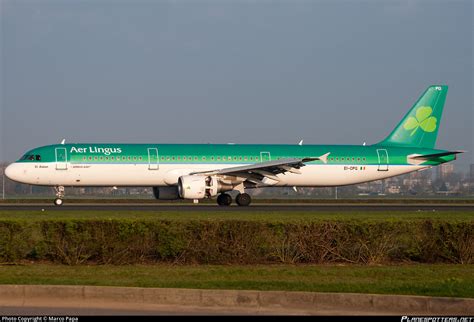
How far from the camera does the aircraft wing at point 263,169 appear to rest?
39.2 meters

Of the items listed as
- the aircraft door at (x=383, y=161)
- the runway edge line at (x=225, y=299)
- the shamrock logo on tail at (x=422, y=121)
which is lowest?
the runway edge line at (x=225, y=299)

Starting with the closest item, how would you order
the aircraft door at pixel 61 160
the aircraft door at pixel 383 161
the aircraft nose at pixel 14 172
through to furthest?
the aircraft door at pixel 61 160, the aircraft nose at pixel 14 172, the aircraft door at pixel 383 161

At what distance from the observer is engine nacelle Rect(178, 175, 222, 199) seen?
3809 centimetres

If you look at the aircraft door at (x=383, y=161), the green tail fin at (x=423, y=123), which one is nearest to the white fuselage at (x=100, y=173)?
the aircraft door at (x=383, y=161)

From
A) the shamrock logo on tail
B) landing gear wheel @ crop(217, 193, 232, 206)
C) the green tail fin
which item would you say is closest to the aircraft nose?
landing gear wheel @ crop(217, 193, 232, 206)

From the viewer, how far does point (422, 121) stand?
46.4 metres

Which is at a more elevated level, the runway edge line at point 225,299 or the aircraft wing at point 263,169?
the aircraft wing at point 263,169

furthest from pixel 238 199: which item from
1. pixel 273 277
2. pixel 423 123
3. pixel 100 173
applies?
pixel 273 277

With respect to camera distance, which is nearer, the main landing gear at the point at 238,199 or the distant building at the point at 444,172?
the main landing gear at the point at 238,199

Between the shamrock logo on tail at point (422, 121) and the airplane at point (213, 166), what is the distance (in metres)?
1.36

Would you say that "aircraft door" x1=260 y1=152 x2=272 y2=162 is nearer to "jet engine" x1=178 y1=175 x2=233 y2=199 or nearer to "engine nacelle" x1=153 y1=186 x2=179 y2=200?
"jet engine" x1=178 y1=175 x2=233 y2=199

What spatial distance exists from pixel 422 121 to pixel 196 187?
15798 millimetres

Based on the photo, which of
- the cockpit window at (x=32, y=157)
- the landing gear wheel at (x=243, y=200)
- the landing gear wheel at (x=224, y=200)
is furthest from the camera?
the landing gear wheel at (x=224, y=200)

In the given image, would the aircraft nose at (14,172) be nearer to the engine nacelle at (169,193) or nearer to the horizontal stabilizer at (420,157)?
the engine nacelle at (169,193)
